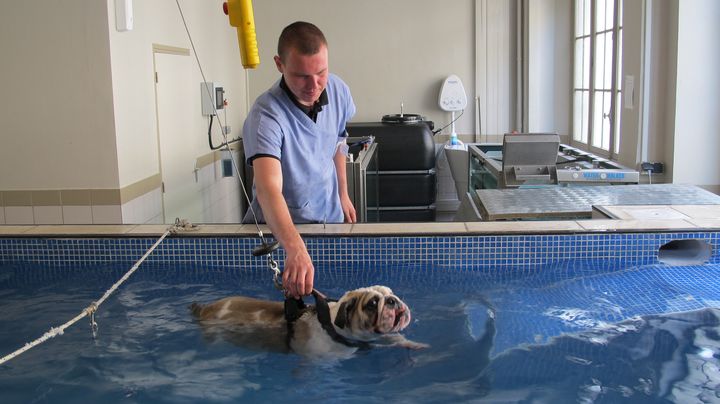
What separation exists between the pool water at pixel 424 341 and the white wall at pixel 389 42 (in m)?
5.45

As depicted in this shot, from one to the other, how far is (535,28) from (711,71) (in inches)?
138

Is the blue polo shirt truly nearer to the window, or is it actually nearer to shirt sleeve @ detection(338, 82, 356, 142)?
shirt sleeve @ detection(338, 82, 356, 142)

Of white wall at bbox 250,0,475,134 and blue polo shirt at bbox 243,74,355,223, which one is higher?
white wall at bbox 250,0,475,134

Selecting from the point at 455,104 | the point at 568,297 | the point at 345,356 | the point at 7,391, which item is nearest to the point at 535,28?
the point at 455,104

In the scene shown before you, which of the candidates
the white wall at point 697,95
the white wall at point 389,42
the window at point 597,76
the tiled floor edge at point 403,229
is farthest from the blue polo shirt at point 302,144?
the white wall at point 389,42

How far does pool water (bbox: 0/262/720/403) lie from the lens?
6.60 feet

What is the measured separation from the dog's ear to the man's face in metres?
0.86

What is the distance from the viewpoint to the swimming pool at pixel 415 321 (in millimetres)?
2035

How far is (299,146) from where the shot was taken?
301cm

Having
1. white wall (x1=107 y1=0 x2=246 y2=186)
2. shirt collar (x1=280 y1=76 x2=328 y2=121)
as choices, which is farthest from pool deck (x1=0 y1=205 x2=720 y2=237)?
white wall (x1=107 y1=0 x2=246 y2=186)

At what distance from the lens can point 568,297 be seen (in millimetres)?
2771

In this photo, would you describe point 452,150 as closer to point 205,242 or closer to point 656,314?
point 205,242

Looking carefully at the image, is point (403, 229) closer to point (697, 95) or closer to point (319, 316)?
point (319, 316)

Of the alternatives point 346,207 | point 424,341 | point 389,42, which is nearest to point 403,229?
point 346,207
